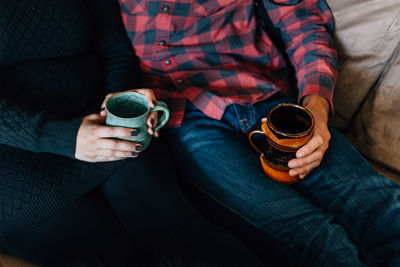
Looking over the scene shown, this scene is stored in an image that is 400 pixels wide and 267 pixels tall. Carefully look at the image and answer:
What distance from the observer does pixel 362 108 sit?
3.35ft

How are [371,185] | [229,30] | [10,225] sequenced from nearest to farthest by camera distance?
[10,225], [371,185], [229,30]

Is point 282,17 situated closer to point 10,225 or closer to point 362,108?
point 362,108

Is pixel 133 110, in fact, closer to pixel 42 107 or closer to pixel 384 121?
pixel 42 107

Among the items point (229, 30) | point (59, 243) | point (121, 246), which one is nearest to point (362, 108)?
point (229, 30)

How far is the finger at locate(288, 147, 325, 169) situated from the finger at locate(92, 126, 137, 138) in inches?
14.4

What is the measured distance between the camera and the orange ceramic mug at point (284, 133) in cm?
61

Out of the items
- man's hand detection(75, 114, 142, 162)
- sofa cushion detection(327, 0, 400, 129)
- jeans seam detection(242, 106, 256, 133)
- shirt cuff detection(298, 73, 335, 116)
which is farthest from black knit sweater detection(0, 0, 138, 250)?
sofa cushion detection(327, 0, 400, 129)

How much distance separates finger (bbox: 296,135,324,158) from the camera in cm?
65

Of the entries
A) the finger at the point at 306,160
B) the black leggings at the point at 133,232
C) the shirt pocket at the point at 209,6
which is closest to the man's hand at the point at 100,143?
the black leggings at the point at 133,232

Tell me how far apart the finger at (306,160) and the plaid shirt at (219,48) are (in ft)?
0.79

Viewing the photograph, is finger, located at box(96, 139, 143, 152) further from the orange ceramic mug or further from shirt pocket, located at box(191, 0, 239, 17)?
shirt pocket, located at box(191, 0, 239, 17)

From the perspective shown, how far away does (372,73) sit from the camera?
967mm

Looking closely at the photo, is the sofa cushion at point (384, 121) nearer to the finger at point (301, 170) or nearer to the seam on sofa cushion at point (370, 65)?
the seam on sofa cushion at point (370, 65)

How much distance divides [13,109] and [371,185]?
2.90 feet
